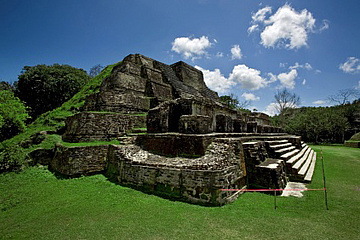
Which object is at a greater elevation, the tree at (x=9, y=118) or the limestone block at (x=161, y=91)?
the limestone block at (x=161, y=91)

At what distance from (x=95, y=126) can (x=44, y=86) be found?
16.9 m

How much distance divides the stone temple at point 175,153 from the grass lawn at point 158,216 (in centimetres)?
43

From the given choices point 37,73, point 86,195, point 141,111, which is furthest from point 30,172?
point 37,73

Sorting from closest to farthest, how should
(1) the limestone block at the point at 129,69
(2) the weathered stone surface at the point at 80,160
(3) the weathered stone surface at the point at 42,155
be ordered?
1. (2) the weathered stone surface at the point at 80,160
2. (3) the weathered stone surface at the point at 42,155
3. (1) the limestone block at the point at 129,69

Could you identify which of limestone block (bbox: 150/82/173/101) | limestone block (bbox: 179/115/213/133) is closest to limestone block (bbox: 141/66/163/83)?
limestone block (bbox: 150/82/173/101)

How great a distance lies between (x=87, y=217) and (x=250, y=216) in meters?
3.54

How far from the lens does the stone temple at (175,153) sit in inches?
166

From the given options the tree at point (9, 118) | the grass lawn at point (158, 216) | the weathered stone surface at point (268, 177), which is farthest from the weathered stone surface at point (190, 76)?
the grass lawn at point (158, 216)

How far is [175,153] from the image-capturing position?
536 centimetres

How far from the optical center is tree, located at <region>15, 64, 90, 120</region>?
18.5 metres

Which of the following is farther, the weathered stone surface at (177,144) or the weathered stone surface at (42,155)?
the weathered stone surface at (42,155)

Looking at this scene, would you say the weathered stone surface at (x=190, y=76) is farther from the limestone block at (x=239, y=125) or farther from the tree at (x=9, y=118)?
the tree at (x=9, y=118)

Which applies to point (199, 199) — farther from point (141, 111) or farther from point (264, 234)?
point (141, 111)

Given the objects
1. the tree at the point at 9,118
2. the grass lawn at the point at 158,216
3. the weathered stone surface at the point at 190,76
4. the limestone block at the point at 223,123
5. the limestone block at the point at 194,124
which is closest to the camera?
the grass lawn at the point at 158,216
